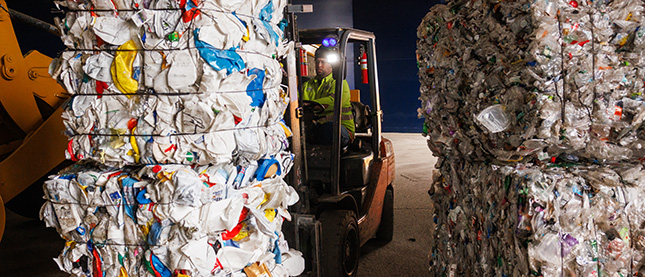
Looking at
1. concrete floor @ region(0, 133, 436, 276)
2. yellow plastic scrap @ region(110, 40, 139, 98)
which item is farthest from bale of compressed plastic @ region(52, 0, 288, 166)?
concrete floor @ region(0, 133, 436, 276)

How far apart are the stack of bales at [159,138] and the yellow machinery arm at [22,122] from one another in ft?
9.93

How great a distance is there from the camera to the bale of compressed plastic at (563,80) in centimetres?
184

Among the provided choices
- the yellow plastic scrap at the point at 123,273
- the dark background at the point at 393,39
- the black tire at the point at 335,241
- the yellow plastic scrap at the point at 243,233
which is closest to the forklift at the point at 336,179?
the black tire at the point at 335,241

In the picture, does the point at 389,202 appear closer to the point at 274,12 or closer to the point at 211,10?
the point at 274,12

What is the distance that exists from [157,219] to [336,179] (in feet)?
7.40

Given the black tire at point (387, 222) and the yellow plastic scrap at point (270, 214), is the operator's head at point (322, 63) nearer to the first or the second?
the black tire at point (387, 222)

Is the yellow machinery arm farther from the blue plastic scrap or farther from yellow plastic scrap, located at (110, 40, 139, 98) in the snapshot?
the blue plastic scrap

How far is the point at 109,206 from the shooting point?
1896mm

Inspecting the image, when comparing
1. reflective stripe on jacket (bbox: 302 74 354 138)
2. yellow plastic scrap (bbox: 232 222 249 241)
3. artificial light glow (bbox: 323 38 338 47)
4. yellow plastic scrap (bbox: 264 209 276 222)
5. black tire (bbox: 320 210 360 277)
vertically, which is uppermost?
artificial light glow (bbox: 323 38 338 47)

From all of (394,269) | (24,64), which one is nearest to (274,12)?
(394,269)

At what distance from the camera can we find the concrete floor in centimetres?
451

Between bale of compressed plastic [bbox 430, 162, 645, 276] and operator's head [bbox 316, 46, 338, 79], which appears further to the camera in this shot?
operator's head [bbox 316, 46, 338, 79]

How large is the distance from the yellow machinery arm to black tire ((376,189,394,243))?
3.46 meters

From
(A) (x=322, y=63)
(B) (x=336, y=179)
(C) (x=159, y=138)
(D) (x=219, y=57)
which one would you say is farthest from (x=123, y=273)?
(A) (x=322, y=63)
